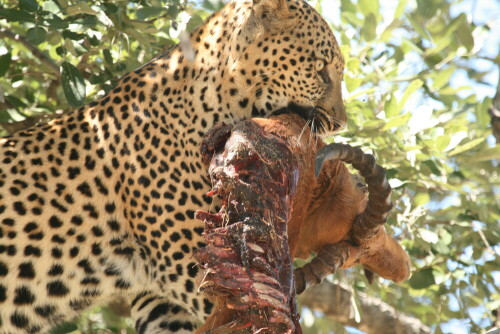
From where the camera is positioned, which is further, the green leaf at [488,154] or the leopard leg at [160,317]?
the green leaf at [488,154]

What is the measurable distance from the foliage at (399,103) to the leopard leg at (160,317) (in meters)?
0.70

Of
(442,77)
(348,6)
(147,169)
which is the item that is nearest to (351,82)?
(442,77)

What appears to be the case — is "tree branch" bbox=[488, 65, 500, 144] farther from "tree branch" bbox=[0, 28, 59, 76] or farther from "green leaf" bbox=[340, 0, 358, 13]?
"tree branch" bbox=[0, 28, 59, 76]

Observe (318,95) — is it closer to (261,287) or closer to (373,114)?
(373,114)

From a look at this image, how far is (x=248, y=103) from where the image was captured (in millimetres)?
5254

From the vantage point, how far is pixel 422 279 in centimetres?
673

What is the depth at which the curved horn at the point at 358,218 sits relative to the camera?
3.97m

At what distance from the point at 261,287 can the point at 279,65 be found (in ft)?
8.13

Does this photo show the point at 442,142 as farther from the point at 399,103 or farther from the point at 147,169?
the point at 147,169

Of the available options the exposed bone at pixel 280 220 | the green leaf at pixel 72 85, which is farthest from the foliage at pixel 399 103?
the exposed bone at pixel 280 220

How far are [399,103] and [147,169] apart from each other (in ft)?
7.32

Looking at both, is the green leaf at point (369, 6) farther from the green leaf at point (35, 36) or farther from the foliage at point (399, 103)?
the green leaf at point (35, 36)

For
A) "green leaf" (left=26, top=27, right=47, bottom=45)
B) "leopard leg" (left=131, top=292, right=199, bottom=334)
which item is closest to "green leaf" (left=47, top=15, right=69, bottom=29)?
"green leaf" (left=26, top=27, right=47, bottom=45)

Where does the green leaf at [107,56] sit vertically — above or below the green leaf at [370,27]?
above
